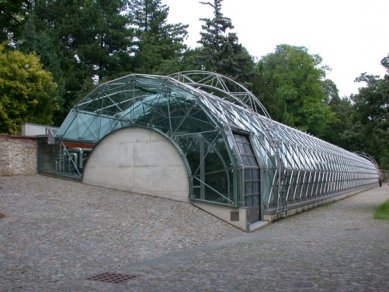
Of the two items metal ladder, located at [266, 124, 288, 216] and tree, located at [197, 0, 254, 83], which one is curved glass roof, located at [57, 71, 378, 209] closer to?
metal ladder, located at [266, 124, 288, 216]

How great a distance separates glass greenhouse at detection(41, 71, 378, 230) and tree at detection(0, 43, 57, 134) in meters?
7.85

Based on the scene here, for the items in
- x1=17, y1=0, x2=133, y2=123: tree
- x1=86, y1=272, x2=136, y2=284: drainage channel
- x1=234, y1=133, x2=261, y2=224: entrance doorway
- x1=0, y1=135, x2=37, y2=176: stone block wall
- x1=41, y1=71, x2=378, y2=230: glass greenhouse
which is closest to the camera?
x1=86, y1=272, x2=136, y2=284: drainage channel

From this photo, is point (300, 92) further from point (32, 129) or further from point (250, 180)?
point (250, 180)

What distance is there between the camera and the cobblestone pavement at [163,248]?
959 centimetres

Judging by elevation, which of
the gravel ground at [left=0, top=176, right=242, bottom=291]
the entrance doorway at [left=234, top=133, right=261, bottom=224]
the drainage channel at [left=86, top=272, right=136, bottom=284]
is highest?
the entrance doorway at [left=234, top=133, right=261, bottom=224]

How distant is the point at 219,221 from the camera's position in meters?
19.4

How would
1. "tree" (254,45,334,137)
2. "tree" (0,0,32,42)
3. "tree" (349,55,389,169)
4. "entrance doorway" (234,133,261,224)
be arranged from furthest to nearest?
"tree" (254,45,334,137), "tree" (0,0,32,42), "tree" (349,55,389,169), "entrance doorway" (234,133,261,224)

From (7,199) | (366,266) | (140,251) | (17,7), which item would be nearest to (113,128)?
(7,199)

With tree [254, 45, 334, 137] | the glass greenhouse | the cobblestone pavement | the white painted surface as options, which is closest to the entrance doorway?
the glass greenhouse

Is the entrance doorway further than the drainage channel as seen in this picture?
Yes

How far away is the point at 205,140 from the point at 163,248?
7.86 meters

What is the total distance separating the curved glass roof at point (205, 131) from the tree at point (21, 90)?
26.0 ft

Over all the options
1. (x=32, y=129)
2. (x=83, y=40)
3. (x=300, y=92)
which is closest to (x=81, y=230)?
(x=32, y=129)

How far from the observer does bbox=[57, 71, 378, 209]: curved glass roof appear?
20500mm
